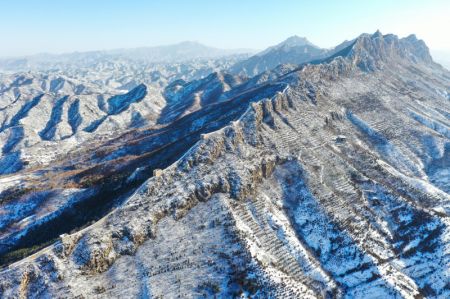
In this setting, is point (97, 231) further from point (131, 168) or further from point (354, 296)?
point (354, 296)

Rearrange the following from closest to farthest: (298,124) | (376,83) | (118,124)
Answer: (298,124)
(376,83)
(118,124)

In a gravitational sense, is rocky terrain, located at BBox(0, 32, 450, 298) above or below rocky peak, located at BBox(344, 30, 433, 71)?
below

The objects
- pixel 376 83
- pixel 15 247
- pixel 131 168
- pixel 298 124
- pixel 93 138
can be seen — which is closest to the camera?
pixel 15 247

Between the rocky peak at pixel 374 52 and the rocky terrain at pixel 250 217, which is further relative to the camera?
the rocky peak at pixel 374 52

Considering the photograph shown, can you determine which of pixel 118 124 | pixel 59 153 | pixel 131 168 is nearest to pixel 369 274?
pixel 131 168

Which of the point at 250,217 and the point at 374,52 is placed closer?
the point at 250,217

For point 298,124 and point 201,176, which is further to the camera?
point 298,124

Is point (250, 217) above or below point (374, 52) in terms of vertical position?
below

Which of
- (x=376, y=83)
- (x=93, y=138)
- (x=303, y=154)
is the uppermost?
(x=376, y=83)

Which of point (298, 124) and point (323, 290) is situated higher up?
point (298, 124)

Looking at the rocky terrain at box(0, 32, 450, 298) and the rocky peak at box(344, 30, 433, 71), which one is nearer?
the rocky terrain at box(0, 32, 450, 298)

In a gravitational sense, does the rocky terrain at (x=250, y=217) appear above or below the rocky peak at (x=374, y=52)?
below
